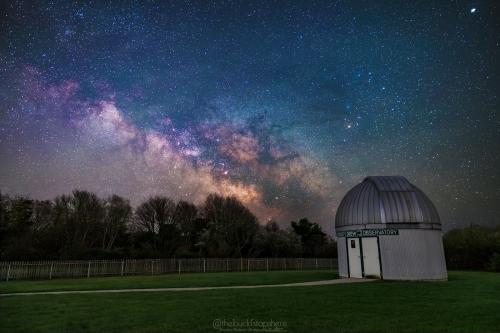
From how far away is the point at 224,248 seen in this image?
129ft

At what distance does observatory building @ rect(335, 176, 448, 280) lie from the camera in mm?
20203

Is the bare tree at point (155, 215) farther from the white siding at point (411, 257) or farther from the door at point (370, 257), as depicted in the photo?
the white siding at point (411, 257)

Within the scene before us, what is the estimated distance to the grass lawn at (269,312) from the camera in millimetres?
7469

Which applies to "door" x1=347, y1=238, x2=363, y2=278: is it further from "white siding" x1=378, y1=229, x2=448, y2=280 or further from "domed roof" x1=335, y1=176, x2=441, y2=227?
"white siding" x1=378, y1=229, x2=448, y2=280

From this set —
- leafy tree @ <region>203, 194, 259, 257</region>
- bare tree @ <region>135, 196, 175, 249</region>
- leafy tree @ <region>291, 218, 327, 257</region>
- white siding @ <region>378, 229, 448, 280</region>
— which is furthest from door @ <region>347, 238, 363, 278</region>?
bare tree @ <region>135, 196, 175, 249</region>

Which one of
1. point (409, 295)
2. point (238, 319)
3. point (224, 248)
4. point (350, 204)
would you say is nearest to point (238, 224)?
point (224, 248)

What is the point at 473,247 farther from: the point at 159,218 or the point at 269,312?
the point at 159,218

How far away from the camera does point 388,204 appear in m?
21.1

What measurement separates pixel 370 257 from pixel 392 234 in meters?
1.93

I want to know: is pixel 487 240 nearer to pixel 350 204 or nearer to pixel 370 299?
pixel 350 204

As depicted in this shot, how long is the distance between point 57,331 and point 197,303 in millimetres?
4344

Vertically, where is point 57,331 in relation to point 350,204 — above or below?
below

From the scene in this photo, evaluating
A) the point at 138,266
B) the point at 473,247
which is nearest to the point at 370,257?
the point at 138,266

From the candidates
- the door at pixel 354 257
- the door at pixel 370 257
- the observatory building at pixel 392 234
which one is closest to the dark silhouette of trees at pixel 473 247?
the observatory building at pixel 392 234
